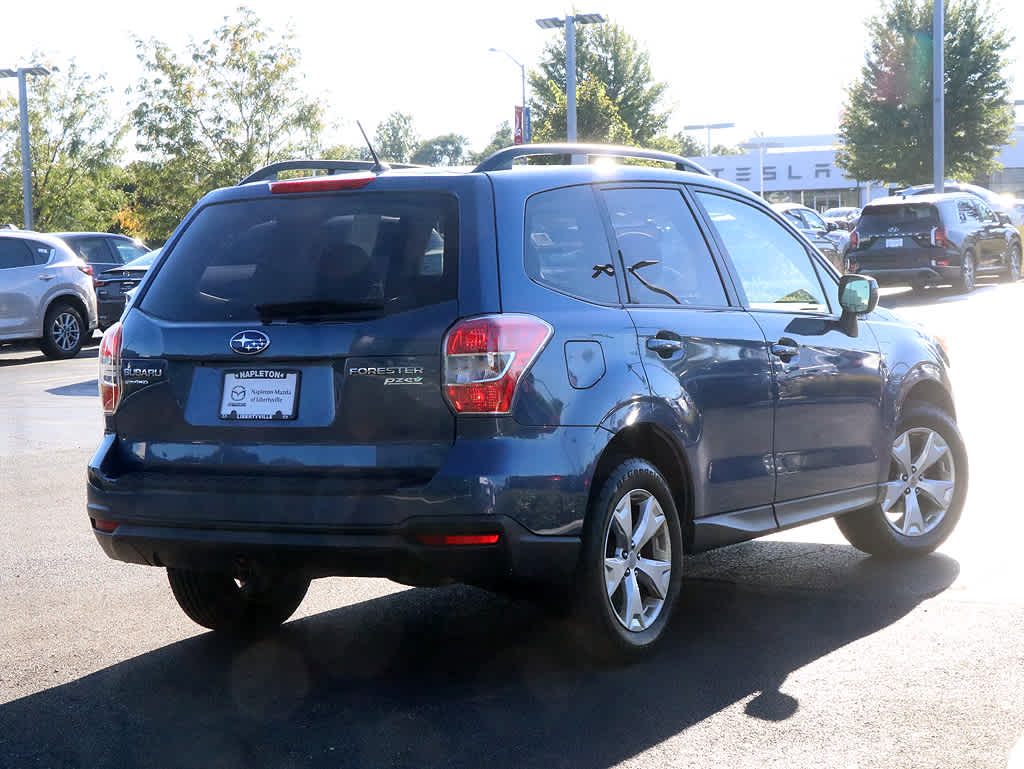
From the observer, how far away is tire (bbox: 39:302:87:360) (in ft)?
66.6

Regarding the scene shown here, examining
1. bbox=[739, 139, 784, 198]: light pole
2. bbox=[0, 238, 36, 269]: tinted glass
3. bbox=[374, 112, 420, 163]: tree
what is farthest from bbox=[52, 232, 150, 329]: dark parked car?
bbox=[374, 112, 420, 163]: tree

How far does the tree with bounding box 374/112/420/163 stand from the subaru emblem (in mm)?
161938

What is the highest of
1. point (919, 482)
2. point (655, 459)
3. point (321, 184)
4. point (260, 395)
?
point (321, 184)

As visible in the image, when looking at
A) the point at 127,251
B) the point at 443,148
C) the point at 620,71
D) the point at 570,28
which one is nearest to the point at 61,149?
the point at 570,28

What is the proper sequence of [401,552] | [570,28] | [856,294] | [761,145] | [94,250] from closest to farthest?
[401,552]
[856,294]
[94,250]
[570,28]
[761,145]

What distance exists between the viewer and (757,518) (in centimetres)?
579

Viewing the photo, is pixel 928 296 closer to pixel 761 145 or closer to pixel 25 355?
pixel 25 355

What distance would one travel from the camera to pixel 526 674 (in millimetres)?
5059

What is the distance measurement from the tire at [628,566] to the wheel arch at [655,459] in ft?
0.12

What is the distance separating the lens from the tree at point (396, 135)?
166 metres

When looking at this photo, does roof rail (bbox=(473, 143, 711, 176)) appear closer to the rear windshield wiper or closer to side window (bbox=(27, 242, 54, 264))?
the rear windshield wiper

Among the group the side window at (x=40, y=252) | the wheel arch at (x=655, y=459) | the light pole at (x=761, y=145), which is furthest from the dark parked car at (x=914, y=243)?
the light pole at (x=761, y=145)

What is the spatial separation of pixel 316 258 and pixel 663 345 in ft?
4.08

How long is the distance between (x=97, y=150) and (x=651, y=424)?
44.9 metres
